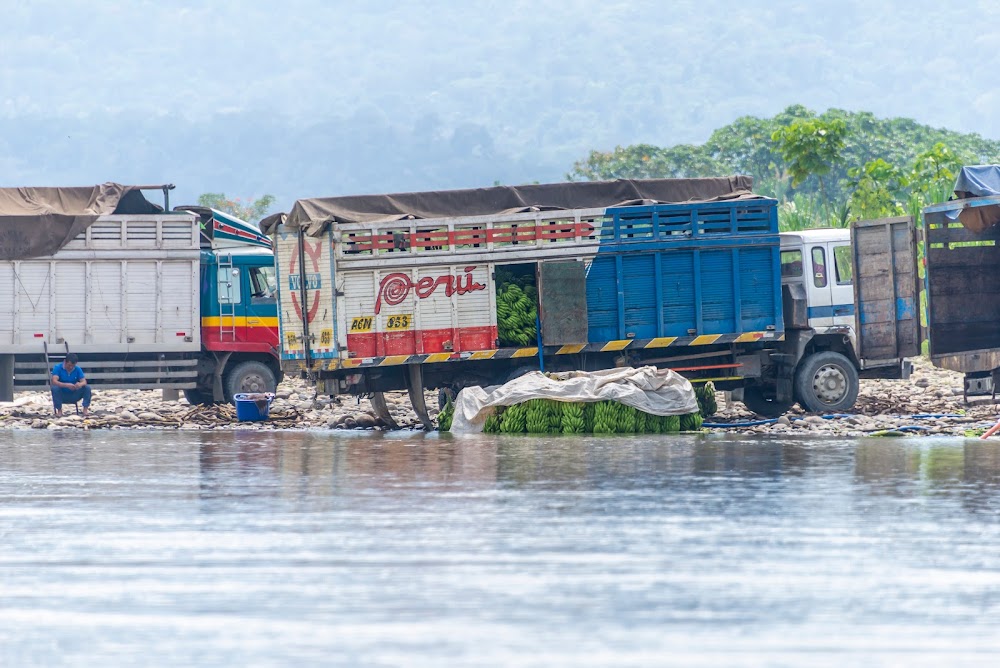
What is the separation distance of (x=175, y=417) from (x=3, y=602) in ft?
50.0

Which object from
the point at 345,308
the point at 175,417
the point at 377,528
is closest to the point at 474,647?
the point at 377,528

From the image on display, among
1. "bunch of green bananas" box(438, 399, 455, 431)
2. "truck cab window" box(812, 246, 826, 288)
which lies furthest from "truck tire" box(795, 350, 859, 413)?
"bunch of green bananas" box(438, 399, 455, 431)

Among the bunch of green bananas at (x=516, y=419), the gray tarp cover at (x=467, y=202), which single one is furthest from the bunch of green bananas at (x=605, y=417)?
the gray tarp cover at (x=467, y=202)

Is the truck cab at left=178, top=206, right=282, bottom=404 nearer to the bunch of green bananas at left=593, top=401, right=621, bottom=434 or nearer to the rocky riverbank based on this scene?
the rocky riverbank

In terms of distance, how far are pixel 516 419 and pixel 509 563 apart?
33.0 ft

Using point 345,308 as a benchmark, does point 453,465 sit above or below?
below

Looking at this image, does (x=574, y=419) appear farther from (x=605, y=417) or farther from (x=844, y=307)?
(x=844, y=307)

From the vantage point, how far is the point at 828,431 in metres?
18.1

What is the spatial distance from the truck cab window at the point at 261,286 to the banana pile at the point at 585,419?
6.21 m

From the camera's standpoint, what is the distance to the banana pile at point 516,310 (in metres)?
19.4

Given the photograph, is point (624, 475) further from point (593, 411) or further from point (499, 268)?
point (499, 268)

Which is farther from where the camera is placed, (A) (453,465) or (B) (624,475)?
(A) (453,465)

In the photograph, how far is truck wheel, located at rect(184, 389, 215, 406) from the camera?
24359 millimetres

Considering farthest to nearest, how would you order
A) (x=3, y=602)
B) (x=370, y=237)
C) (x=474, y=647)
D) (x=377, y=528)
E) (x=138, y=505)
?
(x=370, y=237), (x=138, y=505), (x=377, y=528), (x=3, y=602), (x=474, y=647)
